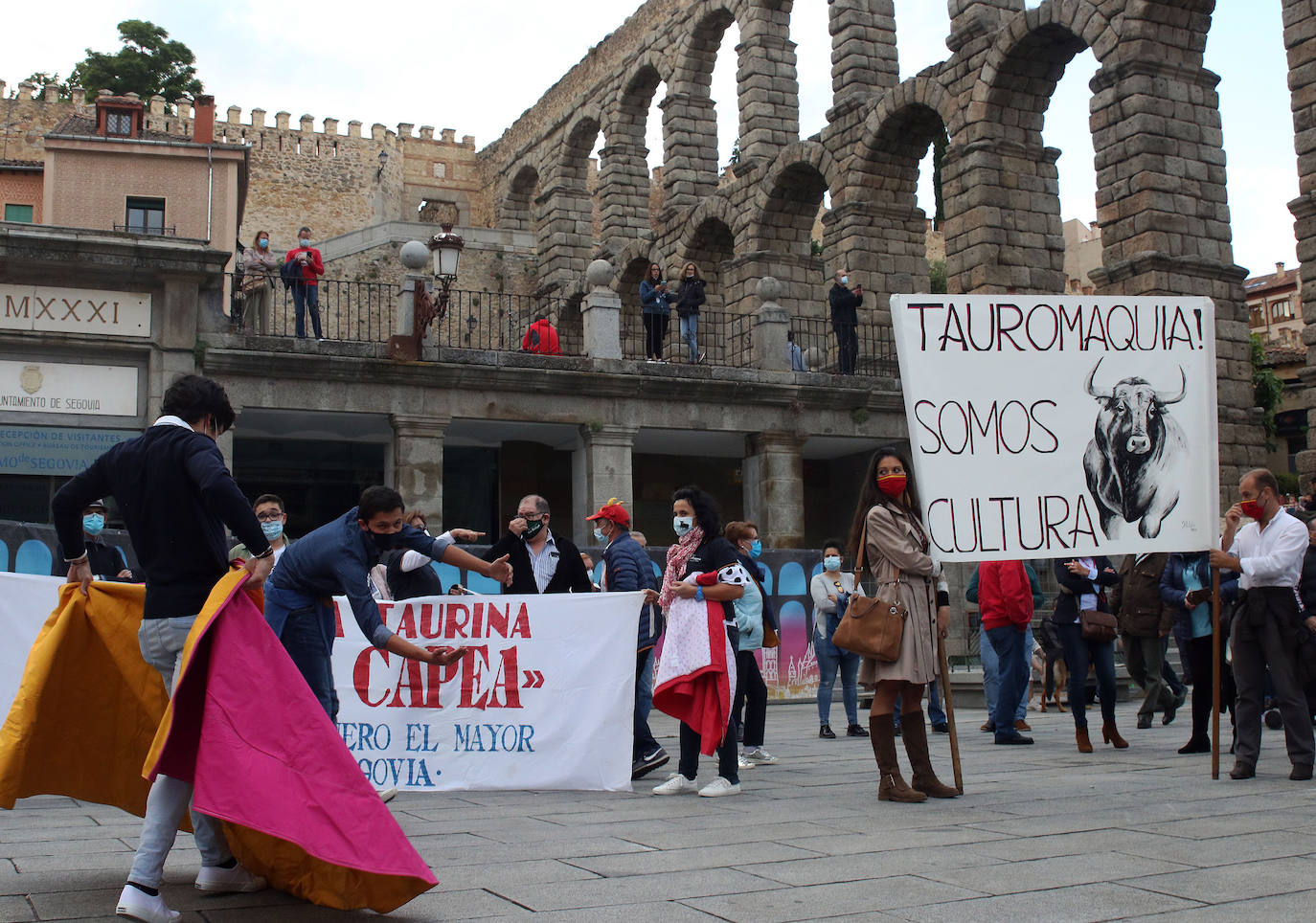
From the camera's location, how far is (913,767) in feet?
22.8

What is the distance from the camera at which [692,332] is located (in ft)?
76.0

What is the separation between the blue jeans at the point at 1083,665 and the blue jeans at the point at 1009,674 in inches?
14.2

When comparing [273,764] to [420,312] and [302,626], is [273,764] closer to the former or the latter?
[302,626]

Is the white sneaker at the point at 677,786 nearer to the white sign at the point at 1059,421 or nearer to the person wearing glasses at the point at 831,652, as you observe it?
the white sign at the point at 1059,421

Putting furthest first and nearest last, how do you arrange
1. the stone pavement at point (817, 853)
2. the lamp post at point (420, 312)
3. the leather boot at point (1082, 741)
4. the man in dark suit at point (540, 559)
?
1. the lamp post at point (420, 312)
2. the leather boot at point (1082, 741)
3. the man in dark suit at point (540, 559)
4. the stone pavement at point (817, 853)

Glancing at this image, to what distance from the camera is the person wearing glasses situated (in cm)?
1119

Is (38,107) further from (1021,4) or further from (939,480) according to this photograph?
(939,480)

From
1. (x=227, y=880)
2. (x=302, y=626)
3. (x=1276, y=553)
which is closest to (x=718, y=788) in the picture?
(x=302, y=626)

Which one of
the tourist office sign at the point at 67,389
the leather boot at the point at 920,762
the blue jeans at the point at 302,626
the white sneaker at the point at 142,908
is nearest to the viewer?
the white sneaker at the point at 142,908

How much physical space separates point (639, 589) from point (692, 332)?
1496 cm

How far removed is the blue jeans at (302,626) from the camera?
20.5 feet

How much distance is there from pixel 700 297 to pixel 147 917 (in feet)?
66.4

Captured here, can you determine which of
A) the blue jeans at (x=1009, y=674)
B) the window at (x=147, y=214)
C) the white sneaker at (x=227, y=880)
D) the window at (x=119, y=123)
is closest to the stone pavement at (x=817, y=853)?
the white sneaker at (x=227, y=880)

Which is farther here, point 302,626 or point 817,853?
point 302,626
